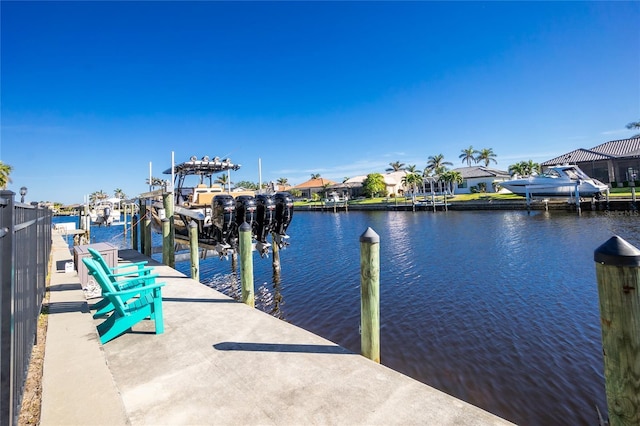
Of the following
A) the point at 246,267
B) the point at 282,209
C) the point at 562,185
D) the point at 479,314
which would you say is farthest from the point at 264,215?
the point at 562,185

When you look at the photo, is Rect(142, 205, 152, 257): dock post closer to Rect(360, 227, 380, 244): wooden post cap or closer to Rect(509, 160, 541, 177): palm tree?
Rect(360, 227, 380, 244): wooden post cap

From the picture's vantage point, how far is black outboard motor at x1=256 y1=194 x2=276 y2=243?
10.9 m

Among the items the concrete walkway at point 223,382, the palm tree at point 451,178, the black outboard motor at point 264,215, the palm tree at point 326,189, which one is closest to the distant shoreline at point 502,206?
the palm tree at point 451,178

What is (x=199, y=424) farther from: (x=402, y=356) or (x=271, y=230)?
(x=271, y=230)

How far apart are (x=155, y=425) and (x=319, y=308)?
7.21m

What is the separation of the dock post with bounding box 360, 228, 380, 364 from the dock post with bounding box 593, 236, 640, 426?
83.7 inches

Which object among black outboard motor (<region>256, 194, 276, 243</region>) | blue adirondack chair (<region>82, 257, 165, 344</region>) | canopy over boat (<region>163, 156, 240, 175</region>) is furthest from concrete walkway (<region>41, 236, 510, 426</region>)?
canopy over boat (<region>163, 156, 240, 175</region>)

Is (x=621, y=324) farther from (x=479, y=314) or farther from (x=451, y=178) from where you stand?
(x=451, y=178)

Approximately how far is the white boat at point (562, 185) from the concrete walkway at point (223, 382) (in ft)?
132

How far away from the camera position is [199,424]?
105 inches

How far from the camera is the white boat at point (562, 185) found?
115ft

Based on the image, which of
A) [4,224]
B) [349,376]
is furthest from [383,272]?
[4,224]

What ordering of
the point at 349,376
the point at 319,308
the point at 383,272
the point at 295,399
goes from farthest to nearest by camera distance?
the point at 383,272, the point at 319,308, the point at 349,376, the point at 295,399

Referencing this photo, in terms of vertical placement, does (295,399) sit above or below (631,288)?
below
